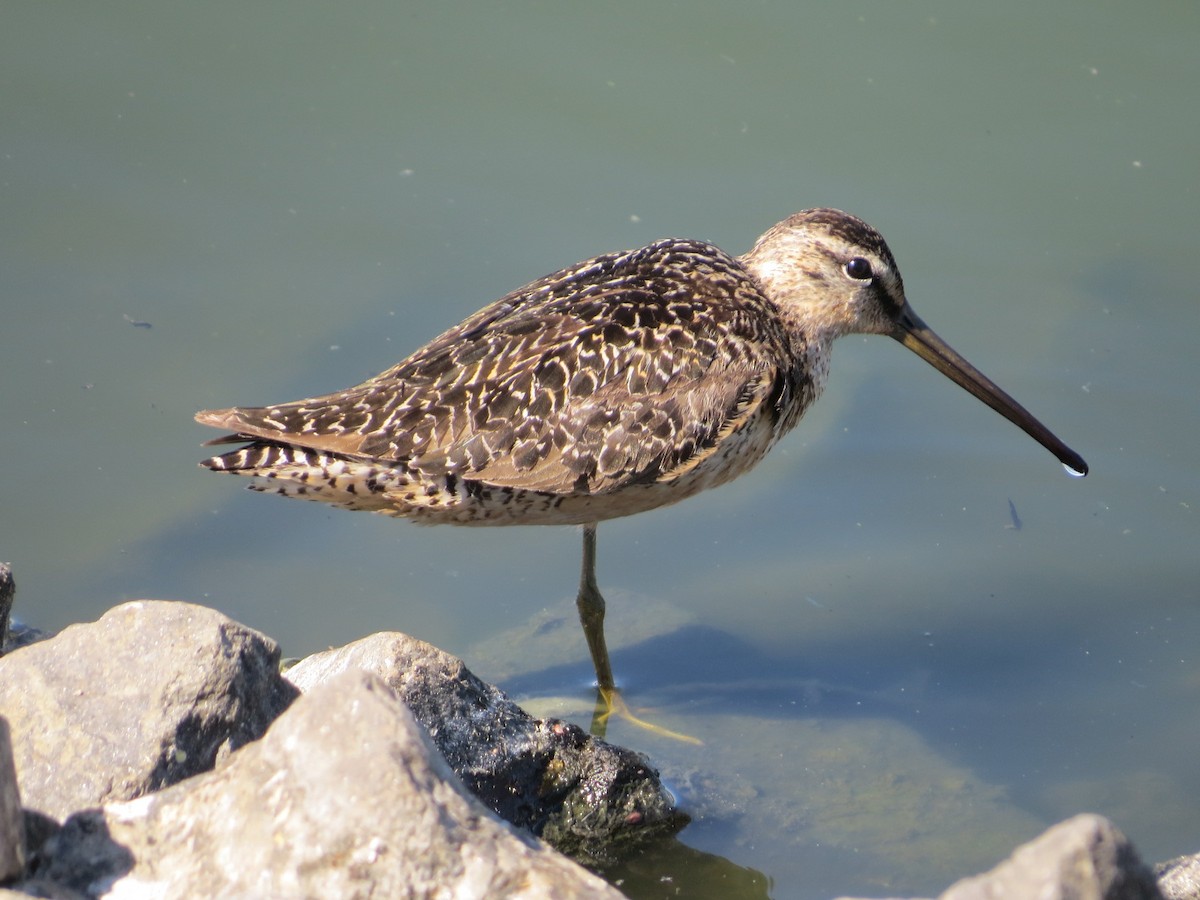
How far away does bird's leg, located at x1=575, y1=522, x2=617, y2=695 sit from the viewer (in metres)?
5.75

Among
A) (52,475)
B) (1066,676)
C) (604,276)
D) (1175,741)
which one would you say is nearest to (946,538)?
(1066,676)

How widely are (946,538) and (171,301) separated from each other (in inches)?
164

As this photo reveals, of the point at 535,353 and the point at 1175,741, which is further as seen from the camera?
the point at 1175,741

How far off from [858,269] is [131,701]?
340 cm

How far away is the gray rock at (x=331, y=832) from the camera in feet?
9.30

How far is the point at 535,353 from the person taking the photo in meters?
4.92

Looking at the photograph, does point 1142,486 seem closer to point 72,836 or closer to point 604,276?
point 604,276

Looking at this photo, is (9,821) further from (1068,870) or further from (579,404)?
→ (579,404)

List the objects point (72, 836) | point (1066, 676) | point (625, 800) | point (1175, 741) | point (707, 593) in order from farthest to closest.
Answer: point (707, 593), point (1066, 676), point (1175, 741), point (625, 800), point (72, 836)

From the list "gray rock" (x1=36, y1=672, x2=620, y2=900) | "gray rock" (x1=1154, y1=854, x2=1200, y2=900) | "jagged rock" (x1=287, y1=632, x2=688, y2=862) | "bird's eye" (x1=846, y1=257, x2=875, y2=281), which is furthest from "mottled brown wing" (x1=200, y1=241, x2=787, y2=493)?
"gray rock" (x1=1154, y1=854, x2=1200, y2=900)

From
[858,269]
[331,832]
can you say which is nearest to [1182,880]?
[331,832]

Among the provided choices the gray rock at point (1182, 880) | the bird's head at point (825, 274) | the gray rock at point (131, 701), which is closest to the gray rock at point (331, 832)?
the gray rock at point (131, 701)

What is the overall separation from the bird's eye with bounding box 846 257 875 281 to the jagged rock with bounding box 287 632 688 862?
223 cm

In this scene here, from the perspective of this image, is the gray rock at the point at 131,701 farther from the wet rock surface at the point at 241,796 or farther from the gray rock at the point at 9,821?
the gray rock at the point at 9,821
